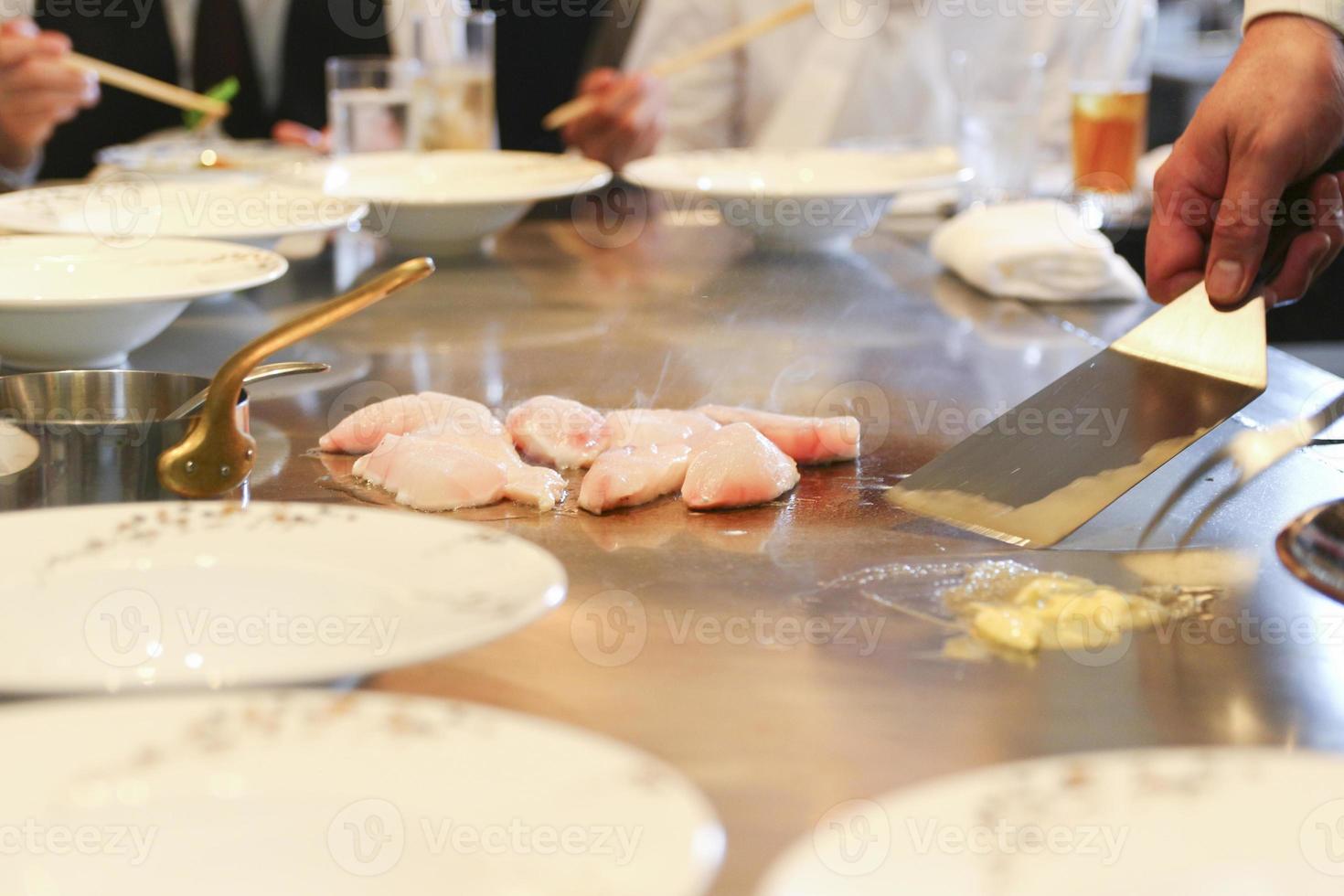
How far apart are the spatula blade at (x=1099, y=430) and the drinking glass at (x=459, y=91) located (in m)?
1.62

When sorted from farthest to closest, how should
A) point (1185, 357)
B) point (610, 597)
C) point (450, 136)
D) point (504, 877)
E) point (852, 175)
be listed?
point (450, 136) → point (852, 175) → point (1185, 357) → point (610, 597) → point (504, 877)

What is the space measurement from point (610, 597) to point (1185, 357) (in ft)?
1.80

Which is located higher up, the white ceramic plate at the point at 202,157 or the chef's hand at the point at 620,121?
the chef's hand at the point at 620,121

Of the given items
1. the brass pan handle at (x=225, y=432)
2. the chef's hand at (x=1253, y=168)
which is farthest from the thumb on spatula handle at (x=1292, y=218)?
the brass pan handle at (x=225, y=432)

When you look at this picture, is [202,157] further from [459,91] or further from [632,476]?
[632,476]

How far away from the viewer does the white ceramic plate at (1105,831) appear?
1.63 ft

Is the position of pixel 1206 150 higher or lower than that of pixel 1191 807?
higher

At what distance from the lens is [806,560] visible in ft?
3.19

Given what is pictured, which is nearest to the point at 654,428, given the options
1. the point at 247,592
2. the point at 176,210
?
the point at 247,592

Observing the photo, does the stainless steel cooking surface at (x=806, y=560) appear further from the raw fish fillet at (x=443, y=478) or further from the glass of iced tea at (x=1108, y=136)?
the glass of iced tea at (x=1108, y=136)

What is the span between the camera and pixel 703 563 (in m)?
0.97

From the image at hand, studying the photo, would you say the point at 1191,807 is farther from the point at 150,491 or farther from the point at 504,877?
the point at 150,491

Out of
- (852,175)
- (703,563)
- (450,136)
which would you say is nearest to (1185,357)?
(703,563)

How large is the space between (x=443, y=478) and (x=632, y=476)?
5.6 inches
